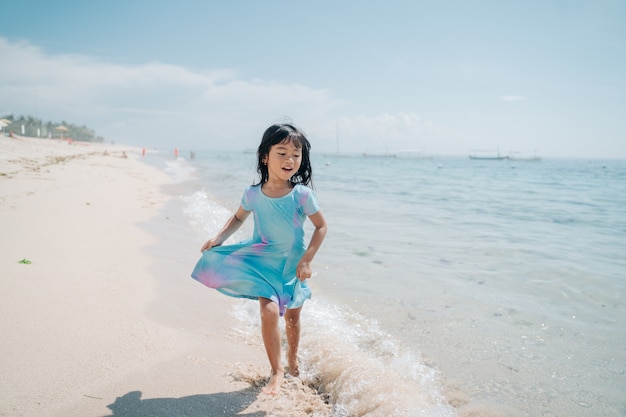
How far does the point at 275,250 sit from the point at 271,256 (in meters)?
0.04

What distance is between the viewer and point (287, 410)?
7.48 feet

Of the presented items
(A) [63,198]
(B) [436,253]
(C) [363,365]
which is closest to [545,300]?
(B) [436,253]

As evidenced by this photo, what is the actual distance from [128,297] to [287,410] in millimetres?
2007

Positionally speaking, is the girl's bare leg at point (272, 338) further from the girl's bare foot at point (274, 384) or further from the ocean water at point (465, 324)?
the ocean water at point (465, 324)

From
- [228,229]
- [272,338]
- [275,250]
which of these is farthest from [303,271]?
[228,229]

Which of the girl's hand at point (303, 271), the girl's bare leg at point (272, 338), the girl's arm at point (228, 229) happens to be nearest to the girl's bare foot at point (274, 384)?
the girl's bare leg at point (272, 338)

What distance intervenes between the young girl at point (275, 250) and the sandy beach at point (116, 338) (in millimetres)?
416

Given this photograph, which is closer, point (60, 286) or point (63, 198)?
point (60, 286)

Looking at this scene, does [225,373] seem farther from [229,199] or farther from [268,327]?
[229,199]

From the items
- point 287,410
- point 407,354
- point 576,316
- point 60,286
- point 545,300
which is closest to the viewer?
point 287,410

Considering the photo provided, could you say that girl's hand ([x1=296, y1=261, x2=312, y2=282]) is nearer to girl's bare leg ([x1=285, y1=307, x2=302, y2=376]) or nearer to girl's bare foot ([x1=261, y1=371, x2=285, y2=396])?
girl's bare leg ([x1=285, y1=307, x2=302, y2=376])

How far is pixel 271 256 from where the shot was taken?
254cm

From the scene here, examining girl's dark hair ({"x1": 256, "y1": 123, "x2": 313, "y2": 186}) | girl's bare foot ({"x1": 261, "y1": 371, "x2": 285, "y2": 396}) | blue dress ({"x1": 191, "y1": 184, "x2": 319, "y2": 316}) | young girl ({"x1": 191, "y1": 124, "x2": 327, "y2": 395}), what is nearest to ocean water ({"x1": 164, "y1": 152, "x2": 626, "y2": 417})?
girl's bare foot ({"x1": 261, "y1": 371, "x2": 285, "y2": 396})

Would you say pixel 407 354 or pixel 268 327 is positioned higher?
pixel 268 327
